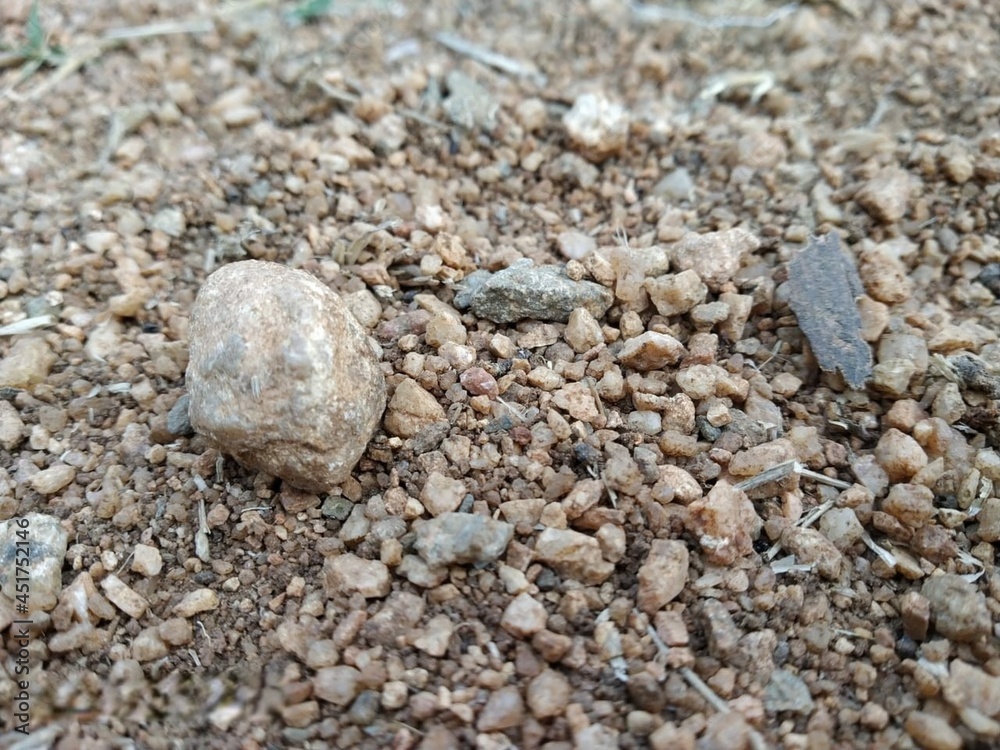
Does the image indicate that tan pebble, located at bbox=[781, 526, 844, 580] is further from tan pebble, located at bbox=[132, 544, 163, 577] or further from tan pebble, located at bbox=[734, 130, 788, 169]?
tan pebble, located at bbox=[132, 544, 163, 577]

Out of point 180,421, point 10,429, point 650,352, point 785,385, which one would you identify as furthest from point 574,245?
point 10,429

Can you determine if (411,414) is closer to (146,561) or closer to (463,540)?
(463,540)

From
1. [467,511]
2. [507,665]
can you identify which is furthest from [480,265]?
[507,665]

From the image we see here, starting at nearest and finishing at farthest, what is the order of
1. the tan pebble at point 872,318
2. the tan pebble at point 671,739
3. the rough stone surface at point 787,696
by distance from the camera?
the tan pebble at point 671,739 < the rough stone surface at point 787,696 < the tan pebble at point 872,318

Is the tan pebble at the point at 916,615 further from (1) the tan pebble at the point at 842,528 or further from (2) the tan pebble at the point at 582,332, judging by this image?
(2) the tan pebble at the point at 582,332

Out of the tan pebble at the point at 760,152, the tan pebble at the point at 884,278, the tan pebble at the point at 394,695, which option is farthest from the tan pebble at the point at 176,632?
the tan pebble at the point at 760,152

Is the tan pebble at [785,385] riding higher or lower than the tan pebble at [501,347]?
lower

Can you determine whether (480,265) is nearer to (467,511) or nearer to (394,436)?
(394,436)
